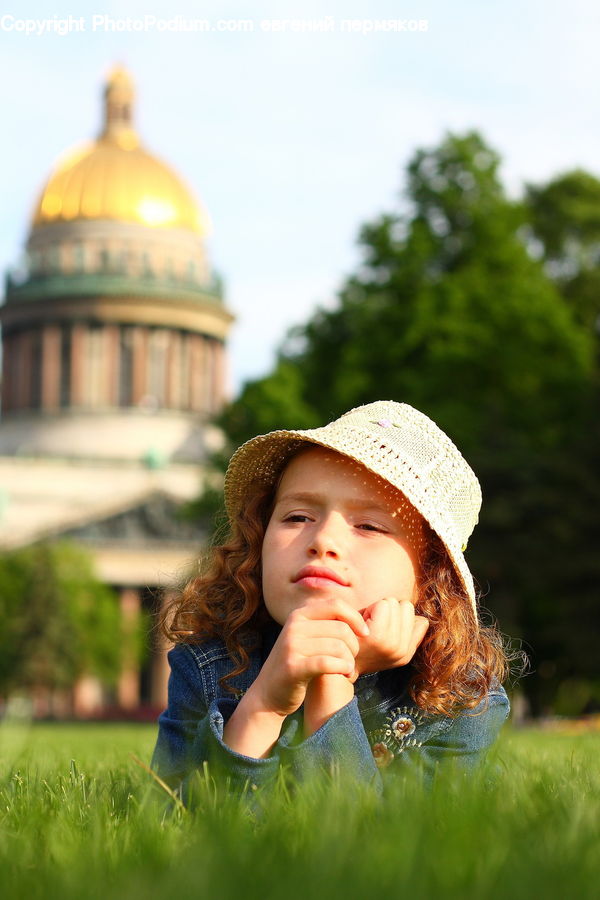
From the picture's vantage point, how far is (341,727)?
2.73 m

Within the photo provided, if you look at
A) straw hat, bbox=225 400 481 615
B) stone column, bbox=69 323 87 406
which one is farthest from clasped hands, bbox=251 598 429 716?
stone column, bbox=69 323 87 406

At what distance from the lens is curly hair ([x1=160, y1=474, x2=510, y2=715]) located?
3.06 meters

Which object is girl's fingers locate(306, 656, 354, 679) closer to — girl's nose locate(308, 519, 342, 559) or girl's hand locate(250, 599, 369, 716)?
girl's hand locate(250, 599, 369, 716)

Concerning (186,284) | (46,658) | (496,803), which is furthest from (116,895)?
(186,284)

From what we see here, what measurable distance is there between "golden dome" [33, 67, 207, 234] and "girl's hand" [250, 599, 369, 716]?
7945 centimetres

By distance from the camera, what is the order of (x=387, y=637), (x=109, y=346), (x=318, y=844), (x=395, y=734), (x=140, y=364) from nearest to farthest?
(x=318, y=844)
(x=387, y=637)
(x=395, y=734)
(x=140, y=364)
(x=109, y=346)

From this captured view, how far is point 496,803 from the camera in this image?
216 centimetres

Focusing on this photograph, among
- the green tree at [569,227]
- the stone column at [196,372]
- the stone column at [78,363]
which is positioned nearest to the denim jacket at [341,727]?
the green tree at [569,227]

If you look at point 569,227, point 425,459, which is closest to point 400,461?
point 425,459

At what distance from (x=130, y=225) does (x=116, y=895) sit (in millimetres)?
81388

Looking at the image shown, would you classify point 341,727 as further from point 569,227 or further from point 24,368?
point 24,368

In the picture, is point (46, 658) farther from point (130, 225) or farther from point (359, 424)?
point (359, 424)

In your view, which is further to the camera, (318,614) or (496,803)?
(318,614)

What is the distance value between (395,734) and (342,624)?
0.38m
